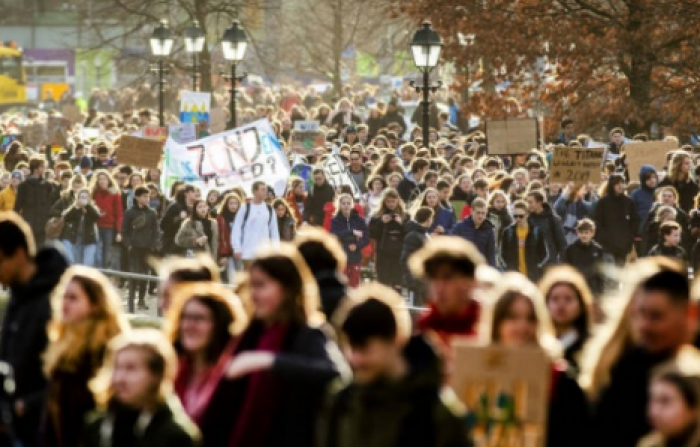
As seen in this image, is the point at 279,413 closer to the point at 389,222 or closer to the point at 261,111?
the point at 389,222

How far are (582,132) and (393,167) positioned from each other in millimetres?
7148

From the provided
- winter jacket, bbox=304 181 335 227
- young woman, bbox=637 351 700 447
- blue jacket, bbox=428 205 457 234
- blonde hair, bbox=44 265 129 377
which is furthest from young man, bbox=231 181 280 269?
young woman, bbox=637 351 700 447

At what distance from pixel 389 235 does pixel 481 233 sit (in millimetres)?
1582

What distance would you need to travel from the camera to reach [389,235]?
2161 cm

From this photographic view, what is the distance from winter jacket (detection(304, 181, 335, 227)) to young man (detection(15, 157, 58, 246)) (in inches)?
128

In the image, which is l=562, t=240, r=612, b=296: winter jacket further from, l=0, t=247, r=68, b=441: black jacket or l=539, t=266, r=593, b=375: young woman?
l=539, t=266, r=593, b=375: young woman

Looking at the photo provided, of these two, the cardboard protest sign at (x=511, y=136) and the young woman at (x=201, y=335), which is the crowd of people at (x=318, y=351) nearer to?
the young woman at (x=201, y=335)

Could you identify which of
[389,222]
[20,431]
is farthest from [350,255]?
[20,431]

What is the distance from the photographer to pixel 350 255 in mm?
22219

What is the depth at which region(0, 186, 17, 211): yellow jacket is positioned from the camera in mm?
26141

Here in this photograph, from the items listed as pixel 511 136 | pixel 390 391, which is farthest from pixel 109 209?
pixel 390 391

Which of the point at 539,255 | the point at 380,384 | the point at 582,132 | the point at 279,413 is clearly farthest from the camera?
the point at 582,132

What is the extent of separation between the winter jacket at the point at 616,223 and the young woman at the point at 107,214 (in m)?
5.97

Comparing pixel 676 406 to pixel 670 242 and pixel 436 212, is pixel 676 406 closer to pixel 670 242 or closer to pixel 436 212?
pixel 670 242
